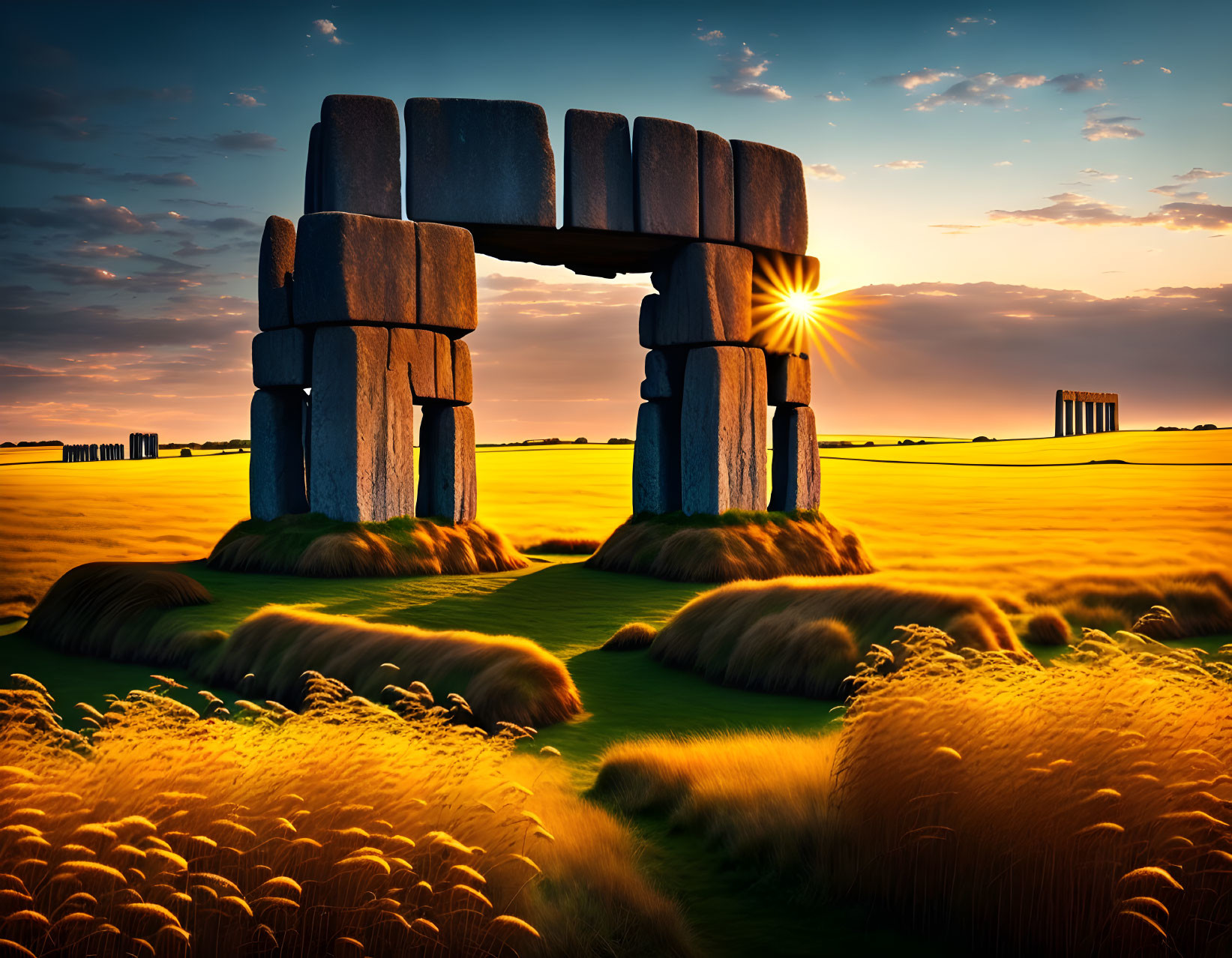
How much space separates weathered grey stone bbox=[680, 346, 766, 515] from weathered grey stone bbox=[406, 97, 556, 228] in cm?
323

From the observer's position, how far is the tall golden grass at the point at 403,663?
21.3 feet

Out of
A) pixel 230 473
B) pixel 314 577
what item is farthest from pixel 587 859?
pixel 230 473

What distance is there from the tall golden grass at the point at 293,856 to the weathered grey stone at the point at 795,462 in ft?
41.0

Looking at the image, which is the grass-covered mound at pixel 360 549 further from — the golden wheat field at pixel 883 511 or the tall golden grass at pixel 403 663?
the tall golden grass at pixel 403 663

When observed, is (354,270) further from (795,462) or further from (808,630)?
(808,630)

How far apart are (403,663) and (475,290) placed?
309 inches

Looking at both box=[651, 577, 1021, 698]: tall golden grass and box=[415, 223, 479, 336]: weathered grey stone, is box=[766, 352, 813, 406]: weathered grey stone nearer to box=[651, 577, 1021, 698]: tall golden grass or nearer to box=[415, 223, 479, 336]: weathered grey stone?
box=[415, 223, 479, 336]: weathered grey stone

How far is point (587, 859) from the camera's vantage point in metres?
3.76

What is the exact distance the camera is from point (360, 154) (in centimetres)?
1316

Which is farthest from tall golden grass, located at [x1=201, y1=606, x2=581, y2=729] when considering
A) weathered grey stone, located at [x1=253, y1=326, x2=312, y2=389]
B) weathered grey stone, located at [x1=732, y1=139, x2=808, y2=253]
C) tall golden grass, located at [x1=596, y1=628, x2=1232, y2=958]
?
weathered grey stone, located at [x1=732, y1=139, x2=808, y2=253]

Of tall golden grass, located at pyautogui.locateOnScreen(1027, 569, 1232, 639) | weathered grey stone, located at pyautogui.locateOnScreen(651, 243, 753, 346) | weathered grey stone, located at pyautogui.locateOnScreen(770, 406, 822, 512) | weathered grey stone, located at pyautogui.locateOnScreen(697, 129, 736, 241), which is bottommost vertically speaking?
tall golden grass, located at pyautogui.locateOnScreen(1027, 569, 1232, 639)

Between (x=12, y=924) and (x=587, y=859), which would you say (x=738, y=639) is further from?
(x=12, y=924)

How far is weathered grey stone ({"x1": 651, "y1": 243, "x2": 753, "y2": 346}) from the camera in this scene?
14.6 metres

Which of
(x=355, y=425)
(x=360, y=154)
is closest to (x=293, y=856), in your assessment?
(x=355, y=425)
